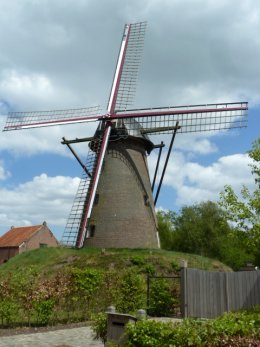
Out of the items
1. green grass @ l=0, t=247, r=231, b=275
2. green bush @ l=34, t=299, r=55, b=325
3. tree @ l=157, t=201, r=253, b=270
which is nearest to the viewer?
green bush @ l=34, t=299, r=55, b=325

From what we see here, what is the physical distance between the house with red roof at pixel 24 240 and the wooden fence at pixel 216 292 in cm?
3533

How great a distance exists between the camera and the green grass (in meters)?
22.9

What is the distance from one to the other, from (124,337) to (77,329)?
7.03 metres

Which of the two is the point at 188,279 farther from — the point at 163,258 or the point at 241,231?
the point at 163,258

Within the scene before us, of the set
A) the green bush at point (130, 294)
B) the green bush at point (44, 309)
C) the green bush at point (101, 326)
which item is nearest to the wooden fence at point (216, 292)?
the green bush at point (130, 294)

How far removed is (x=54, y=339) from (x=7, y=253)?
44399mm

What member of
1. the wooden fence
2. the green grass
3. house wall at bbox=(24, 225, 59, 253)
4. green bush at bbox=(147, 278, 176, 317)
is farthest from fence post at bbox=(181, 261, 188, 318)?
house wall at bbox=(24, 225, 59, 253)

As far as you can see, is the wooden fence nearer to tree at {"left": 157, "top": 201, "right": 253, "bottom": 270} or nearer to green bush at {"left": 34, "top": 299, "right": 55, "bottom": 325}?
green bush at {"left": 34, "top": 299, "right": 55, "bottom": 325}

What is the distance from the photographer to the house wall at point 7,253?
5215 cm

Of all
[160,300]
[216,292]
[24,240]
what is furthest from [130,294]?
[24,240]

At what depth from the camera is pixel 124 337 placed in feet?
23.2

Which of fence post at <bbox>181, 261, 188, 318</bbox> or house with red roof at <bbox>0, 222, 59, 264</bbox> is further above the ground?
house with red roof at <bbox>0, 222, 59, 264</bbox>

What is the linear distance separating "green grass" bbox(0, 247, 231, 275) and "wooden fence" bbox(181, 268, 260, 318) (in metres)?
5.03

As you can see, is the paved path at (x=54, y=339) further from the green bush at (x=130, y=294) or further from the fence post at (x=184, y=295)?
the fence post at (x=184, y=295)
